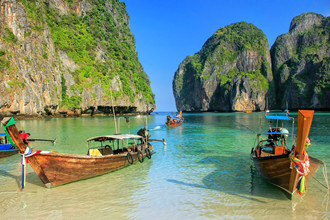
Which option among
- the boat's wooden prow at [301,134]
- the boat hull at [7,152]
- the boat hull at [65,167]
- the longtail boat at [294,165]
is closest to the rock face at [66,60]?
the boat hull at [7,152]

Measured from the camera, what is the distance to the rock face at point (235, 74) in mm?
119500

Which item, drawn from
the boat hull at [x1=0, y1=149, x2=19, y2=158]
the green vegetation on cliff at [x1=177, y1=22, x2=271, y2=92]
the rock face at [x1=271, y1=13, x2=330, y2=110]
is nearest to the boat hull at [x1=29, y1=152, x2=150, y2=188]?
A: the boat hull at [x1=0, y1=149, x2=19, y2=158]

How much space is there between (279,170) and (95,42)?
230ft

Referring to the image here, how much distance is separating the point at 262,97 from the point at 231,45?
46.0 m

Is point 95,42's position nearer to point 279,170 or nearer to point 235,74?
point 279,170

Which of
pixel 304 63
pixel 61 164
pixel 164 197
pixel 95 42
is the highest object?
pixel 304 63

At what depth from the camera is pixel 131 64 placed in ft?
274

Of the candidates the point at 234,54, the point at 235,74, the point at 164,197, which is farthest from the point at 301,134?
the point at 234,54

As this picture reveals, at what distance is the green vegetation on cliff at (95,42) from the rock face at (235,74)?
56.5 meters

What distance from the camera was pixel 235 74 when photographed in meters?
136

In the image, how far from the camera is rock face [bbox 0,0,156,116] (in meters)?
41.4

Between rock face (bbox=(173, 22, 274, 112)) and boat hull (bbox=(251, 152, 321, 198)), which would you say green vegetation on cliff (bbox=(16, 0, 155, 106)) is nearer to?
boat hull (bbox=(251, 152, 321, 198))

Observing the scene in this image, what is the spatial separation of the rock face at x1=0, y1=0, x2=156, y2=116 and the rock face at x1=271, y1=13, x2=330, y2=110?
238 feet

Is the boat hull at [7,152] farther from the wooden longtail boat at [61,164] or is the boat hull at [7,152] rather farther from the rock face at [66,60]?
the rock face at [66,60]
